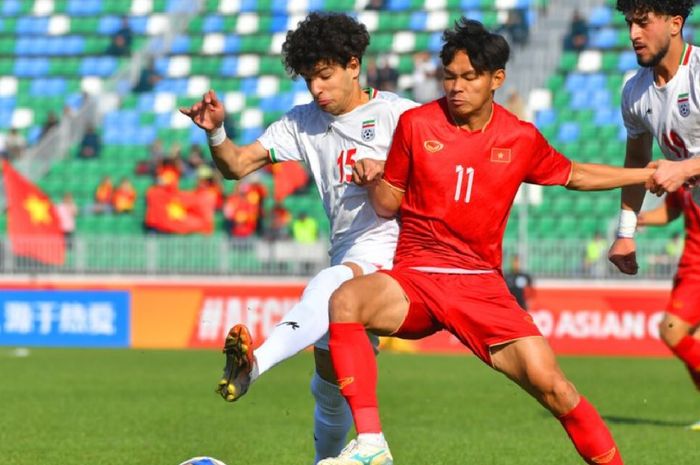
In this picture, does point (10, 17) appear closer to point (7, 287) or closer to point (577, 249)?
point (7, 287)

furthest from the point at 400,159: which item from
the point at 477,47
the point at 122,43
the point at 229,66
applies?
the point at 122,43

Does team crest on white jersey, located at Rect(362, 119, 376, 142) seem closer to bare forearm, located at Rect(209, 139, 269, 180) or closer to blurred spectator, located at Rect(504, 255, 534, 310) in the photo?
bare forearm, located at Rect(209, 139, 269, 180)

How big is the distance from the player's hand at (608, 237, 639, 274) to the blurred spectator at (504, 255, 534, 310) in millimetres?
12838

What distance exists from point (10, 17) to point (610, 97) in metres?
15.6

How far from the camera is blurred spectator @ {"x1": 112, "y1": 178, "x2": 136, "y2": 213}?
89.4 feet

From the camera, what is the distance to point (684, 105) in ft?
27.0

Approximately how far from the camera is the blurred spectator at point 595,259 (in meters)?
22.1

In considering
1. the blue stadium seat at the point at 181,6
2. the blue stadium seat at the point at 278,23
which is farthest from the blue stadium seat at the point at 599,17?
the blue stadium seat at the point at 181,6

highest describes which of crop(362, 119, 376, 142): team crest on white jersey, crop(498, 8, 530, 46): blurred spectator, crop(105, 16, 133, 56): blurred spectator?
crop(362, 119, 376, 142): team crest on white jersey

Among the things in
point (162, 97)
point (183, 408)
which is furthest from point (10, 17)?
point (183, 408)

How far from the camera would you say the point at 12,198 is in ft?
83.1

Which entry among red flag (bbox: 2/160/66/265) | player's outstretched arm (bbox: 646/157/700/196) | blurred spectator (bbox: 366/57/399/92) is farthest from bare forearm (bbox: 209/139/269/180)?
blurred spectator (bbox: 366/57/399/92)

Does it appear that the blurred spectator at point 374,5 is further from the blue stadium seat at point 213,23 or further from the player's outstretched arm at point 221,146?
the player's outstretched arm at point 221,146

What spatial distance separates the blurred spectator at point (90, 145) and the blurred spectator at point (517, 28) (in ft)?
29.8
